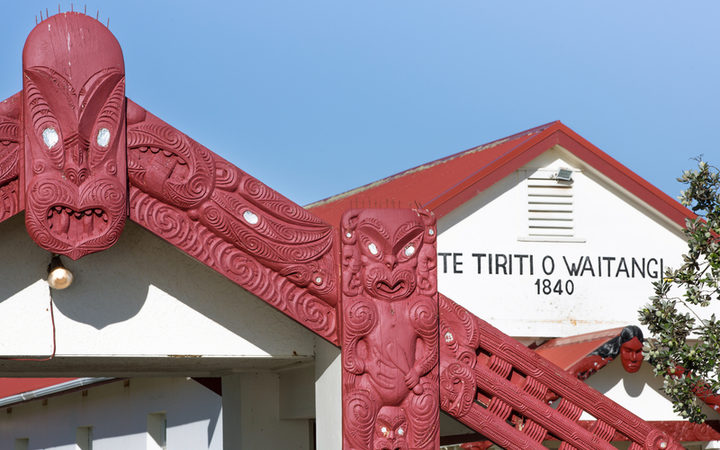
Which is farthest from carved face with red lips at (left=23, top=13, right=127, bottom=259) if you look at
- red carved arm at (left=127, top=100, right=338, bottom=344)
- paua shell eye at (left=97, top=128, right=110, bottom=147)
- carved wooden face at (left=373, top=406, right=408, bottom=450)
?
carved wooden face at (left=373, top=406, right=408, bottom=450)

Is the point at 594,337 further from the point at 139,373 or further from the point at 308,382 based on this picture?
the point at 139,373

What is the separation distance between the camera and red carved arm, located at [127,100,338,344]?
298 inches

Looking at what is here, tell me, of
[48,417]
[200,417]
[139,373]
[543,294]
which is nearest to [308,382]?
[139,373]

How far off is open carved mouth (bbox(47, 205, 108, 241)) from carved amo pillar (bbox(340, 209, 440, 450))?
1.70 metres

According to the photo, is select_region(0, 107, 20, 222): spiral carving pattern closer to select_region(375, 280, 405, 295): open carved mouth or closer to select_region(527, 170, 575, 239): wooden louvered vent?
select_region(375, 280, 405, 295): open carved mouth

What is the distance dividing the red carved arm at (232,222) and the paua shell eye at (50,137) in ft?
1.66

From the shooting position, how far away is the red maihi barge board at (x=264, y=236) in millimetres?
7289

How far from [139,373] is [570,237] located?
700cm

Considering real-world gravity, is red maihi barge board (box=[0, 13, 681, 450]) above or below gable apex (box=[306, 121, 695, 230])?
below

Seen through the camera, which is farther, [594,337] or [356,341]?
[594,337]

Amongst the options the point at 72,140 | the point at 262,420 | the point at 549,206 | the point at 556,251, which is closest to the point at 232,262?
the point at 72,140

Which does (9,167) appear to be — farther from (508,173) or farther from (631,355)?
(508,173)

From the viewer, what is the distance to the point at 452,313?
26.7 ft

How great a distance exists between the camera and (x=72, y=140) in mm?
7289
